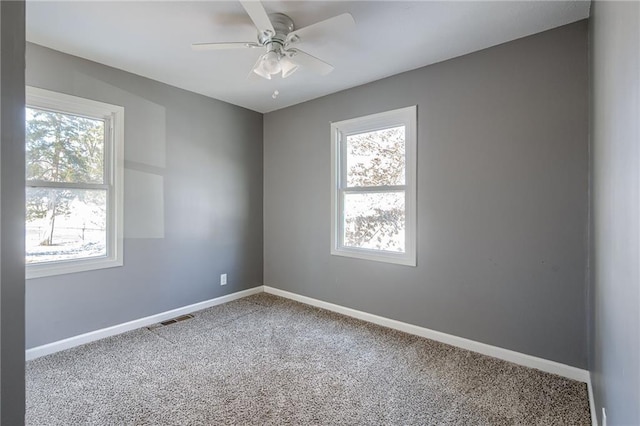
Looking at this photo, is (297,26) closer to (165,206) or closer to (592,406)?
(165,206)

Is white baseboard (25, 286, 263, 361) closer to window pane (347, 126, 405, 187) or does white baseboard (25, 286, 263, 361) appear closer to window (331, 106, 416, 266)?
window (331, 106, 416, 266)

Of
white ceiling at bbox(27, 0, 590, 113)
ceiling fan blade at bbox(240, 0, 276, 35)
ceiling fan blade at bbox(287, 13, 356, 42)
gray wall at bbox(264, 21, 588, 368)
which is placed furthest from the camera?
gray wall at bbox(264, 21, 588, 368)

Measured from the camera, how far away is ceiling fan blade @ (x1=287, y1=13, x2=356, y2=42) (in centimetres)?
178

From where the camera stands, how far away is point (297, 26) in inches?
88.7

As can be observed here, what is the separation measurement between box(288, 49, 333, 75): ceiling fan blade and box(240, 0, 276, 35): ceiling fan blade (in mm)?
259

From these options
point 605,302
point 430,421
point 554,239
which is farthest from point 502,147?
point 430,421

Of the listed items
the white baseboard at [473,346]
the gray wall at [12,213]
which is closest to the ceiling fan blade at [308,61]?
the gray wall at [12,213]

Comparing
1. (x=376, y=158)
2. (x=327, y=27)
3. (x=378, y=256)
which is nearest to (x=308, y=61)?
(x=327, y=27)

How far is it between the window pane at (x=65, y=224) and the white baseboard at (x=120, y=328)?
69cm

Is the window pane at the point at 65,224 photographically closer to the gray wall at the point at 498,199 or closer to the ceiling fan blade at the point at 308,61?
the ceiling fan blade at the point at 308,61

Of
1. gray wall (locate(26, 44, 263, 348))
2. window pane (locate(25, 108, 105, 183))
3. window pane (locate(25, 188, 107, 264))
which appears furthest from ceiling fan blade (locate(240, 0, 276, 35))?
window pane (locate(25, 188, 107, 264))

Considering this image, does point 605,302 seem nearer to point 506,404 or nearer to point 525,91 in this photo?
point 506,404

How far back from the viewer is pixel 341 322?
3270 millimetres

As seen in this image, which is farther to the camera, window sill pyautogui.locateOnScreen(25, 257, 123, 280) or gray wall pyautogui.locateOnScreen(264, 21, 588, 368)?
window sill pyautogui.locateOnScreen(25, 257, 123, 280)
